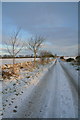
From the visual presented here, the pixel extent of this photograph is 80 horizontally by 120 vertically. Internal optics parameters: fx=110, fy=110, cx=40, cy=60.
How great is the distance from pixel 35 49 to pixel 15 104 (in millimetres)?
15008

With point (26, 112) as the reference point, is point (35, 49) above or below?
above

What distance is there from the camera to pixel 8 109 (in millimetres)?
3703

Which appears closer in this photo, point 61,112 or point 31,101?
point 61,112

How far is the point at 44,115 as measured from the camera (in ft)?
10.7

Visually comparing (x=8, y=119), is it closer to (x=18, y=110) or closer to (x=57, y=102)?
(x=18, y=110)

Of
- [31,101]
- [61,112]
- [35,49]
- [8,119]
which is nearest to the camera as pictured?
[8,119]

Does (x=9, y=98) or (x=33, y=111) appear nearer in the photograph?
(x=33, y=111)

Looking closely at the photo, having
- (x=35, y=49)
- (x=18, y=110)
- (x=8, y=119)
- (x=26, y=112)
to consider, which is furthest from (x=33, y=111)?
(x=35, y=49)

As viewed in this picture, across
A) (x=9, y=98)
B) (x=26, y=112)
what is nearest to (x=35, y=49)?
(x=9, y=98)

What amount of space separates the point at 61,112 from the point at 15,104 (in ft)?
5.58

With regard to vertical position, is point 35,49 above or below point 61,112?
above

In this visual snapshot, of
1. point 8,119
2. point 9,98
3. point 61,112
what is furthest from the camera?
point 9,98

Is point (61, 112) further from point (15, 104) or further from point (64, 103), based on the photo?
point (15, 104)

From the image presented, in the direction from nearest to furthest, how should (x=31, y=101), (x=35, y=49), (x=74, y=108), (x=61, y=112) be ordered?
(x=61, y=112) → (x=74, y=108) → (x=31, y=101) → (x=35, y=49)
